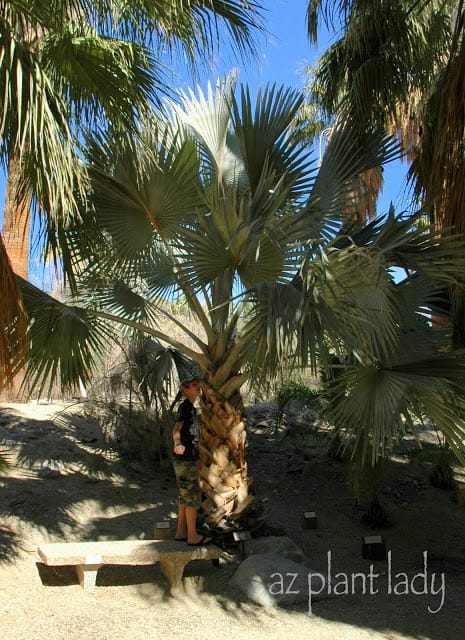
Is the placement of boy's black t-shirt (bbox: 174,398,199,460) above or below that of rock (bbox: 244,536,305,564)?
above

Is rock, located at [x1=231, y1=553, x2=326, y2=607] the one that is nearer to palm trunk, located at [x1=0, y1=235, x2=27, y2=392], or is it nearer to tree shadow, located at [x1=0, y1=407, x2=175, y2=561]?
tree shadow, located at [x1=0, y1=407, x2=175, y2=561]

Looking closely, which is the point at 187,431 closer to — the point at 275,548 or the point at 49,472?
the point at 275,548

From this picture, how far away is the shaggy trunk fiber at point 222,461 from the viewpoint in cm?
613

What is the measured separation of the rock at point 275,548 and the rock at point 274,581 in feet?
0.89

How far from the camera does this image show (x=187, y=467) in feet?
19.7

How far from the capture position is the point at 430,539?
7.64m

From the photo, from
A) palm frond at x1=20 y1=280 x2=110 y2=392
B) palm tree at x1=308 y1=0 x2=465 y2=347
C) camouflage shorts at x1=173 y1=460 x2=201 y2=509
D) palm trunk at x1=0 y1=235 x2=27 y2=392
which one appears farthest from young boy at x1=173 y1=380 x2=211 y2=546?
palm tree at x1=308 y1=0 x2=465 y2=347

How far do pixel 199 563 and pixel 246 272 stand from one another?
2.85 m

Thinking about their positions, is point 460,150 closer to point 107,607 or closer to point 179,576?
point 179,576

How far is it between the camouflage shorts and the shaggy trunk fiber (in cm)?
15

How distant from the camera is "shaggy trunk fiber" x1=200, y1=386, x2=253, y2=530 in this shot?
613 cm

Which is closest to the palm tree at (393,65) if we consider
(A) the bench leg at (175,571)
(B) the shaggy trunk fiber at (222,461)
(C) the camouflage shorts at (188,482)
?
(B) the shaggy trunk fiber at (222,461)

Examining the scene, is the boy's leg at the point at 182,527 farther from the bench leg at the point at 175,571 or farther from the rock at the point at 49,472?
the rock at the point at 49,472

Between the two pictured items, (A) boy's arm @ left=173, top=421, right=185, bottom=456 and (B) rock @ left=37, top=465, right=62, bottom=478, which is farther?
(B) rock @ left=37, top=465, right=62, bottom=478
